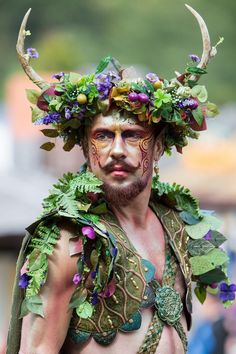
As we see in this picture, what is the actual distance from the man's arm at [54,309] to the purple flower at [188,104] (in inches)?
34.5

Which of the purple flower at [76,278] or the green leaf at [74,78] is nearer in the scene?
the purple flower at [76,278]

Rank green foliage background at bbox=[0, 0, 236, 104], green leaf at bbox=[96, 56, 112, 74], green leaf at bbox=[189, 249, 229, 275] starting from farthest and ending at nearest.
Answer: green foliage background at bbox=[0, 0, 236, 104]
green leaf at bbox=[189, 249, 229, 275]
green leaf at bbox=[96, 56, 112, 74]

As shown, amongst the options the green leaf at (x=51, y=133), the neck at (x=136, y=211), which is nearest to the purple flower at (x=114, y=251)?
the neck at (x=136, y=211)

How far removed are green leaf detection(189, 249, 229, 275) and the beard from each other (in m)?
0.59

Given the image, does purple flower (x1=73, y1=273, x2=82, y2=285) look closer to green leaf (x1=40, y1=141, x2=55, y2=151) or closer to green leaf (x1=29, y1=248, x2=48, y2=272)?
green leaf (x1=29, y1=248, x2=48, y2=272)

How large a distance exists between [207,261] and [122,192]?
0.78 meters

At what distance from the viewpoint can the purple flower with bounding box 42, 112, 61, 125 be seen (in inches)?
274

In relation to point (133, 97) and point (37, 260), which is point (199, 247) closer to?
point (133, 97)

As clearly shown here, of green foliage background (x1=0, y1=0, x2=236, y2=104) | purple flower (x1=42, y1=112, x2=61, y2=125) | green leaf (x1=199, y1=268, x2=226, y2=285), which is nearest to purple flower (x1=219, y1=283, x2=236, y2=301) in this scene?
green leaf (x1=199, y1=268, x2=226, y2=285)

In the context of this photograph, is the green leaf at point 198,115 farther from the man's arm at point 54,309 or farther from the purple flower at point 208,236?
→ the man's arm at point 54,309

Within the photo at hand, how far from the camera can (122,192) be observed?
6.87 metres

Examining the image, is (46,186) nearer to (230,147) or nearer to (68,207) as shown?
(230,147)

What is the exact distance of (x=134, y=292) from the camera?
6836mm

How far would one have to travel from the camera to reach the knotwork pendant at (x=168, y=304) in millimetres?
6922
